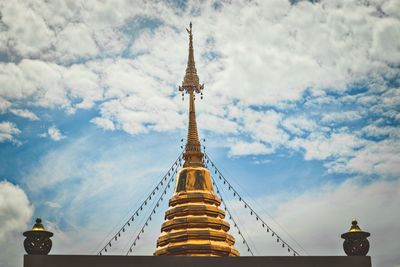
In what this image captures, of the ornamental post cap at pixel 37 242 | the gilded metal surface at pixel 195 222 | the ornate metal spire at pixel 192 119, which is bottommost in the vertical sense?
the ornamental post cap at pixel 37 242

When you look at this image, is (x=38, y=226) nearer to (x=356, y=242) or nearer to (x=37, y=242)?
(x=37, y=242)

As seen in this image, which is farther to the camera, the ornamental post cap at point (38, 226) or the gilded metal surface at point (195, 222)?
the gilded metal surface at point (195, 222)

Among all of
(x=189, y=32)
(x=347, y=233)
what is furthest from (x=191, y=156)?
(x=347, y=233)

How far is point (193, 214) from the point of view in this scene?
30.1 meters

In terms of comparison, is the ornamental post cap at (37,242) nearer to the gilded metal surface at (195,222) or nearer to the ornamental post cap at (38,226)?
the ornamental post cap at (38,226)

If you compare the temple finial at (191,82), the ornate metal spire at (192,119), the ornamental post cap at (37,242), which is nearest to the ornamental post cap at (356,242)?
the ornamental post cap at (37,242)

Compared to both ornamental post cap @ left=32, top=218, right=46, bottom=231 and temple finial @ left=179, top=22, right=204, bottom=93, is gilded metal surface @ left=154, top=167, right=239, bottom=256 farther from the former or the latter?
ornamental post cap @ left=32, top=218, right=46, bottom=231

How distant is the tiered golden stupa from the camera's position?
28.7 meters

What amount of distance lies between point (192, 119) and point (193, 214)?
5.12 m

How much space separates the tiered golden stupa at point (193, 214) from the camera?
28.7 m

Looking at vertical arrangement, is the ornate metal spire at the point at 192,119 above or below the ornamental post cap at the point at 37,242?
above

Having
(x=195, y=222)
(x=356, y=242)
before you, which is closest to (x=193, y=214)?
(x=195, y=222)

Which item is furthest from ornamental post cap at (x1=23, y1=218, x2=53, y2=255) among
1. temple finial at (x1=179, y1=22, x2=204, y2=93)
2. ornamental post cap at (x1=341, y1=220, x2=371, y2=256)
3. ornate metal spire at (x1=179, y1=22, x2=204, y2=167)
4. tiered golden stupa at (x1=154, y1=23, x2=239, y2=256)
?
temple finial at (x1=179, y1=22, x2=204, y2=93)

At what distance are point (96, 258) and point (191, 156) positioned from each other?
11860 mm
